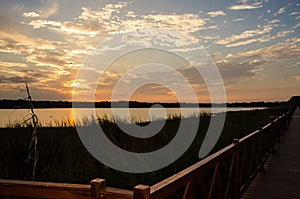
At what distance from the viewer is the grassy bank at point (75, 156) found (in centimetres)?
591

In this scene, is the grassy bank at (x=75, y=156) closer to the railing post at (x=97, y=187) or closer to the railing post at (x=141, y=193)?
the railing post at (x=97, y=187)

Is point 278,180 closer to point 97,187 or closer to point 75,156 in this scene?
point 97,187

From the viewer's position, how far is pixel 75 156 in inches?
373

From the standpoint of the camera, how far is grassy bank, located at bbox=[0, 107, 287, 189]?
19.4 feet

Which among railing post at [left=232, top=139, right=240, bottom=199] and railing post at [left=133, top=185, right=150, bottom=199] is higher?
railing post at [left=133, top=185, right=150, bottom=199]

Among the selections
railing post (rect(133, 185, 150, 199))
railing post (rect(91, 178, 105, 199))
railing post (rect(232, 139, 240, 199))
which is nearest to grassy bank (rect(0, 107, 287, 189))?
railing post (rect(232, 139, 240, 199))

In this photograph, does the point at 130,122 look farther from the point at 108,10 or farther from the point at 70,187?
the point at 70,187

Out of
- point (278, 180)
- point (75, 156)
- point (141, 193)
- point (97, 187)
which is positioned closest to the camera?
point (141, 193)

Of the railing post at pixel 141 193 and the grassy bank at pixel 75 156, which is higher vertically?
the railing post at pixel 141 193

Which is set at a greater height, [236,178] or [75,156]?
[236,178]

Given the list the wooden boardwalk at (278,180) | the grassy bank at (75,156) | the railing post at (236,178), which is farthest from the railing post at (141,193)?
the wooden boardwalk at (278,180)

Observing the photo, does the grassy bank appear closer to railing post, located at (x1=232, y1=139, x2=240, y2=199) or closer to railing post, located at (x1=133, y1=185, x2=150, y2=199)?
railing post, located at (x1=232, y1=139, x2=240, y2=199)

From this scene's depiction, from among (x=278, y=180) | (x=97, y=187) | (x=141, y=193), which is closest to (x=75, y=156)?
(x=278, y=180)

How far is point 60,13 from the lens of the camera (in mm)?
9445
